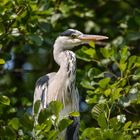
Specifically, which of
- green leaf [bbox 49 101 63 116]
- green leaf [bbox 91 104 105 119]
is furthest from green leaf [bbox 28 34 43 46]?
green leaf [bbox 49 101 63 116]

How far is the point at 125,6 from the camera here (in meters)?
6.70

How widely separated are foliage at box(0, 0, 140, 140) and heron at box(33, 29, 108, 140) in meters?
0.10

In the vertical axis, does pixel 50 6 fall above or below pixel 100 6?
above

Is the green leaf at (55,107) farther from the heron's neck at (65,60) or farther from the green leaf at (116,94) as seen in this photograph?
the heron's neck at (65,60)

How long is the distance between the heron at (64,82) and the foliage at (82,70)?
0.31 feet

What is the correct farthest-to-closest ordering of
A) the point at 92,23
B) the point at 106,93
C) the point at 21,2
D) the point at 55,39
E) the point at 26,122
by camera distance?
the point at 92,23 < the point at 55,39 < the point at 21,2 < the point at 106,93 < the point at 26,122

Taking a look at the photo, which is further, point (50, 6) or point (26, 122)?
point (50, 6)

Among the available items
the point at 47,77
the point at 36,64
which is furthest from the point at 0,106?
the point at 36,64

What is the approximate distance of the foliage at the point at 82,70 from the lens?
3.40 meters

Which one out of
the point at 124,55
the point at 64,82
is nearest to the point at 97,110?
the point at 124,55

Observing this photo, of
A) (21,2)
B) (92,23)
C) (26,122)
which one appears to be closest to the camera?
(26,122)

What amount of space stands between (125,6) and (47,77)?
8.37 feet

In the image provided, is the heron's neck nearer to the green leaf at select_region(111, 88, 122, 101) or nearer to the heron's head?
the heron's head

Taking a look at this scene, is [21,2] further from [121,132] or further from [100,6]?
[100,6]
